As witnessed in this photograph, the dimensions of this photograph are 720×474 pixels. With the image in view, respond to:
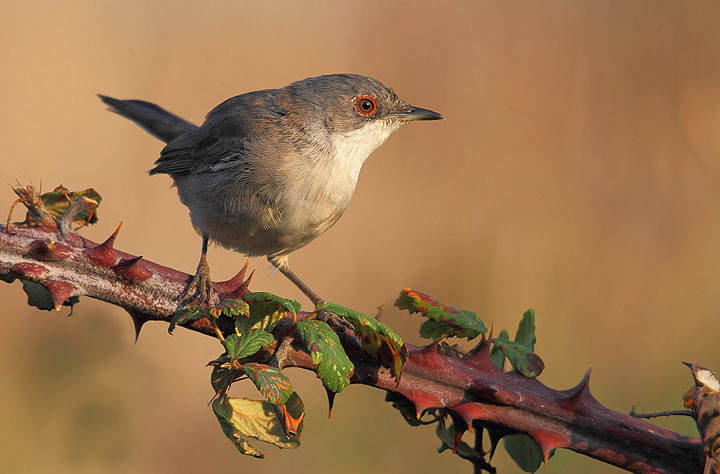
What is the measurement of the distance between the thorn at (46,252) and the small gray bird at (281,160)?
1.41 meters

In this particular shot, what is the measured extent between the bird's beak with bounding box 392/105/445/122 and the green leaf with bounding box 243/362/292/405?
107 inches

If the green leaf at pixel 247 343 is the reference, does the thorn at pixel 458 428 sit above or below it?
below

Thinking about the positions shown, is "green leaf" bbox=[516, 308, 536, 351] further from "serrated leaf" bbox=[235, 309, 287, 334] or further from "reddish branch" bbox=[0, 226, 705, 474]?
"serrated leaf" bbox=[235, 309, 287, 334]

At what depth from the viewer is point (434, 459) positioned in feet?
11.1

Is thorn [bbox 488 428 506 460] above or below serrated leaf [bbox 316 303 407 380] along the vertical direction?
below

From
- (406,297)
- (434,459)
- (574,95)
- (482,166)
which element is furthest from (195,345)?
(574,95)

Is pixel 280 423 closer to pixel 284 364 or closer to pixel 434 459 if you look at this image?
pixel 284 364

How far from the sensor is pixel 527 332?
1.90 m

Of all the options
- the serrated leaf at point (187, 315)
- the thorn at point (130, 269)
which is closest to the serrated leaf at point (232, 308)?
the serrated leaf at point (187, 315)

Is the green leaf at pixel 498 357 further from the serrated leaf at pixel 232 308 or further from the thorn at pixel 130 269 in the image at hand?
the thorn at pixel 130 269

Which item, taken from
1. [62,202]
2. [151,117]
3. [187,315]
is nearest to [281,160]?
[62,202]

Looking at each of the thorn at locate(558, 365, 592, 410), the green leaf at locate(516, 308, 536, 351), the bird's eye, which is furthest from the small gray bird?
the thorn at locate(558, 365, 592, 410)

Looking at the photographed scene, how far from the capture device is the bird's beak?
383cm

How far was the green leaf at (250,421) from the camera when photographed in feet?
4.63
